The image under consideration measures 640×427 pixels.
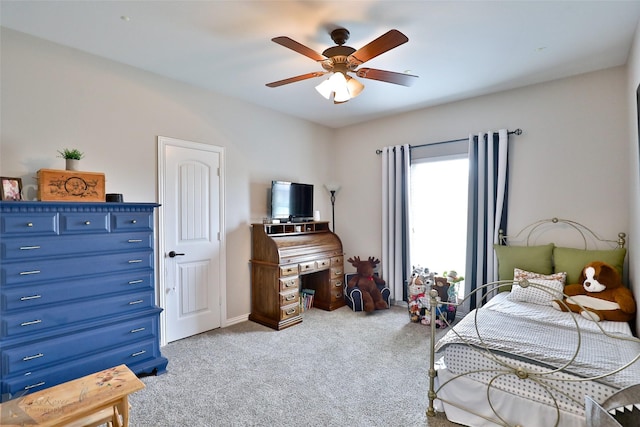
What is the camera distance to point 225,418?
83.6 inches

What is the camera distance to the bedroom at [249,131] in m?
2.53

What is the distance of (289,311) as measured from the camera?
381cm

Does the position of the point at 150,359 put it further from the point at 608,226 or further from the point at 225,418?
the point at 608,226

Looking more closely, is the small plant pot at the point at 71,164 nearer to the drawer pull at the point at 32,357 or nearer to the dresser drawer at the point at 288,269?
the drawer pull at the point at 32,357

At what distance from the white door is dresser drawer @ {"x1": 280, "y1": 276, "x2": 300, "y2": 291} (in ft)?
2.42

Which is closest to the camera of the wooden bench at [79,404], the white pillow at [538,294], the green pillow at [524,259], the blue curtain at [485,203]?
the wooden bench at [79,404]

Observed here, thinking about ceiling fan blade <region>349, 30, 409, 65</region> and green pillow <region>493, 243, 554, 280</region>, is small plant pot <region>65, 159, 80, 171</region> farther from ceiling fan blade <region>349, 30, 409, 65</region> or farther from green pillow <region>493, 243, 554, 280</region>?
green pillow <region>493, 243, 554, 280</region>

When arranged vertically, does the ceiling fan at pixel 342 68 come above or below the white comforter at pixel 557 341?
above

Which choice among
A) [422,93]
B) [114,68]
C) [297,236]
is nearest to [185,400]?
[297,236]

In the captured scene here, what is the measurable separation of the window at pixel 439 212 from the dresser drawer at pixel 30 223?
3.96 meters

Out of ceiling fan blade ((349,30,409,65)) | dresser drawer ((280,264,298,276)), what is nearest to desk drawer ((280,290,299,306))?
dresser drawer ((280,264,298,276))

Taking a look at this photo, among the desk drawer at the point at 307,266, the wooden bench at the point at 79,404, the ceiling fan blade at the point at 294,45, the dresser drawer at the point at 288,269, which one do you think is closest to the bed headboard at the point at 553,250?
the desk drawer at the point at 307,266

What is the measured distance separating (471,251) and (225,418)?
126 inches

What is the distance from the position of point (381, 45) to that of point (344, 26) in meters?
0.50
